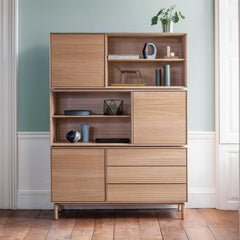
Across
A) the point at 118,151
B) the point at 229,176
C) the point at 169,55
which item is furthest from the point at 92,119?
the point at 229,176

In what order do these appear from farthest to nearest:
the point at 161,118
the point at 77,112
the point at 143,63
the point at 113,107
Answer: the point at 143,63
the point at 113,107
the point at 77,112
the point at 161,118

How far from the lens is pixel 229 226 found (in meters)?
3.31

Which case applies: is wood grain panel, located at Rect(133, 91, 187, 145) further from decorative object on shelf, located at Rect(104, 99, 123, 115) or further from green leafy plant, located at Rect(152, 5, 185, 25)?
green leafy plant, located at Rect(152, 5, 185, 25)

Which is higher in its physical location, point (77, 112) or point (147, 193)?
point (77, 112)

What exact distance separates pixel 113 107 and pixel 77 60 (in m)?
0.60

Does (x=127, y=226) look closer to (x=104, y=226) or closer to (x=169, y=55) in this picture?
(x=104, y=226)

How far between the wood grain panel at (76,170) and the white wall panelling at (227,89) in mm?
1275

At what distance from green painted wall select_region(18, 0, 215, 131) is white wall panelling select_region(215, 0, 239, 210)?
3.9 inches

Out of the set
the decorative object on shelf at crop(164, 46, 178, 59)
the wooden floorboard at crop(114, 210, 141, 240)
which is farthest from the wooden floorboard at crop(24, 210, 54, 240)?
the decorative object on shelf at crop(164, 46, 178, 59)

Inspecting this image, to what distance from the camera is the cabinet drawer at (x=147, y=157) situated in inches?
137

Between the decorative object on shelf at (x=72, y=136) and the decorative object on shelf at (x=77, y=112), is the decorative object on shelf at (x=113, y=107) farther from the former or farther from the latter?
the decorative object on shelf at (x=72, y=136)

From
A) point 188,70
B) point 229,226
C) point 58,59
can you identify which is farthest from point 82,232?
point 188,70

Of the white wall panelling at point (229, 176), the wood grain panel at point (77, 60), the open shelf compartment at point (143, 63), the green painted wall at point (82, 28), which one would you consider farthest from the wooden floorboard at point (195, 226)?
the wood grain panel at point (77, 60)

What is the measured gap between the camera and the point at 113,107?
375 centimetres
